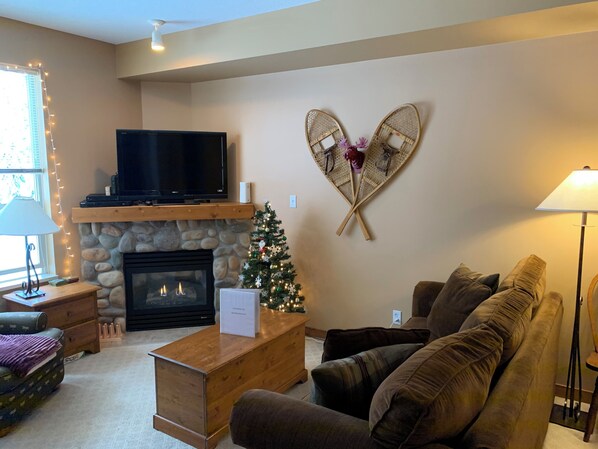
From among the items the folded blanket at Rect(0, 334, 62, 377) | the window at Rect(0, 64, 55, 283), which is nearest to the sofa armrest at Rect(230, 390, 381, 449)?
the folded blanket at Rect(0, 334, 62, 377)

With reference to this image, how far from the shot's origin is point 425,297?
3062mm

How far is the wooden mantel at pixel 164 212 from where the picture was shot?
3805mm

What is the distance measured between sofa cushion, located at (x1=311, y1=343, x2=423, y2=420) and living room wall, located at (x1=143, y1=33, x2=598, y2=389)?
75.3 inches

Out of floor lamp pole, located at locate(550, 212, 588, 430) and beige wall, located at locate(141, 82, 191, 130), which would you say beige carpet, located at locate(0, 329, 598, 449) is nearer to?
floor lamp pole, located at locate(550, 212, 588, 430)

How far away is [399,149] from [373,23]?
97 cm

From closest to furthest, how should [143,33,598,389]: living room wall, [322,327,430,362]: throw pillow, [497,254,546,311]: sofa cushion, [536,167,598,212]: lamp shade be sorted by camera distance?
[322,327,430,362]: throw pillow → [497,254,546,311]: sofa cushion → [536,167,598,212]: lamp shade → [143,33,598,389]: living room wall

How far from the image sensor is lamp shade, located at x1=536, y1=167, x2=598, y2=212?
7.61ft

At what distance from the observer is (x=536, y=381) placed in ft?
5.17

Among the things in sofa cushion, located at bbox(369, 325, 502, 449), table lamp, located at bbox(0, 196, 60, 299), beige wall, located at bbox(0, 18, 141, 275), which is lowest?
sofa cushion, located at bbox(369, 325, 502, 449)

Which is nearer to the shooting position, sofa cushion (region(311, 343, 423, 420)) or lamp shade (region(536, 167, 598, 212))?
sofa cushion (region(311, 343, 423, 420))

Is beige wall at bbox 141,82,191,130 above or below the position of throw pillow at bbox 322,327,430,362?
above

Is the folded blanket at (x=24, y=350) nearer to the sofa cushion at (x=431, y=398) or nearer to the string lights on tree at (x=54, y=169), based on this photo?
the string lights on tree at (x=54, y=169)

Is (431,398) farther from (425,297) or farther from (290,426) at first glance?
(425,297)

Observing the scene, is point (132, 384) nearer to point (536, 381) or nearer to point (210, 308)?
point (210, 308)
